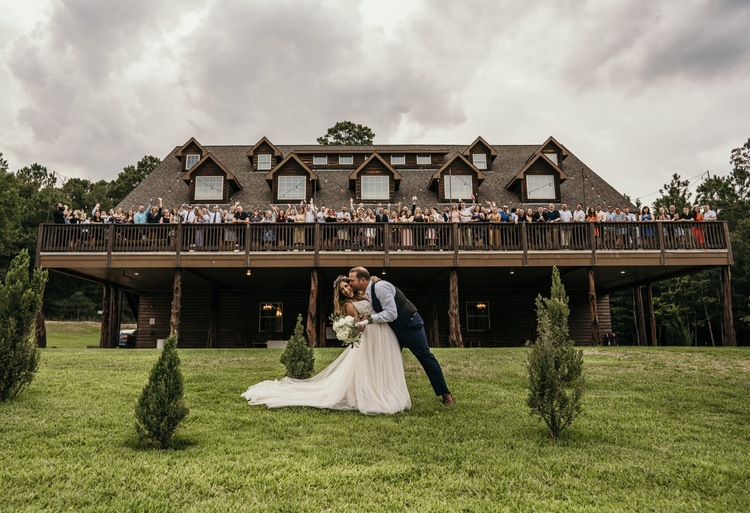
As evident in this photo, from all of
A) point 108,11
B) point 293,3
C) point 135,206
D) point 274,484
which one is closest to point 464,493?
point 274,484

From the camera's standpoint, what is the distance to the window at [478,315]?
2331cm

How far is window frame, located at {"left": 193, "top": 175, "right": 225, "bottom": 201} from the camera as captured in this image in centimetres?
2430

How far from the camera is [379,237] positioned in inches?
690

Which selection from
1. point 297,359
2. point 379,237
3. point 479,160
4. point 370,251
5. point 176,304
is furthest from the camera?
point 479,160

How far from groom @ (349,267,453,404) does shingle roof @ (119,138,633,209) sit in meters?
17.6

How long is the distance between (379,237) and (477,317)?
27.8ft

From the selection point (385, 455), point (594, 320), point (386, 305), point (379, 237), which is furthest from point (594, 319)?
point (385, 455)

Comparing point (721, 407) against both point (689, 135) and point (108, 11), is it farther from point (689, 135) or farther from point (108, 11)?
point (689, 135)

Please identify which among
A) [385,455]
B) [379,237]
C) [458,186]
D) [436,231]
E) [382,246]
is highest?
[458,186]

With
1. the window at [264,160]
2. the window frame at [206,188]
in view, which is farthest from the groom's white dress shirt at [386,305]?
the window at [264,160]

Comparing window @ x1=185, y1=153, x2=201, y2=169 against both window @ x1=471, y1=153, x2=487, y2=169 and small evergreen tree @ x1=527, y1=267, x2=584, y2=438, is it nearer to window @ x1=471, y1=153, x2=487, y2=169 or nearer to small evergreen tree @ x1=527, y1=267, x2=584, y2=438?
window @ x1=471, y1=153, x2=487, y2=169

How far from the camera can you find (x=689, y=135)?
3488 centimetres

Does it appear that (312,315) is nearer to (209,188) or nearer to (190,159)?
(209,188)

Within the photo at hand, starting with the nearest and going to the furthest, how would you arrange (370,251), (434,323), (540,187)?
(370,251) → (434,323) → (540,187)
